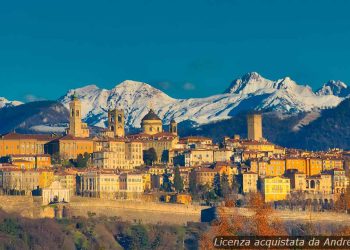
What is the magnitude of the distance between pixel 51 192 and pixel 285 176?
1773cm

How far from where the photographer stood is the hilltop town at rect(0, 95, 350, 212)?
99812 mm

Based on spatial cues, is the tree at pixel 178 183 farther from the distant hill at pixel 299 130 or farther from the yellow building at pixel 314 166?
the distant hill at pixel 299 130

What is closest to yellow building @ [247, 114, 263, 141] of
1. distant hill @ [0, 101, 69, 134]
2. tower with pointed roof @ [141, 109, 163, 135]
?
tower with pointed roof @ [141, 109, 163, 135]

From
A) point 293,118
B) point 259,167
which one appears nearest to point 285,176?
point 259,167

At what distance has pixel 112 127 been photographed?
122312 mm

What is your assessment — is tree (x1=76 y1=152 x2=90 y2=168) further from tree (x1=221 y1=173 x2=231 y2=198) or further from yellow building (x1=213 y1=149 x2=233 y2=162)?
yellow building (x1=213 y1=149 x2=233 y2=162)

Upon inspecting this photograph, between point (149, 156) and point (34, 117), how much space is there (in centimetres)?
6296

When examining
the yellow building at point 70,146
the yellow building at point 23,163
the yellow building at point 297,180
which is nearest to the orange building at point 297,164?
the yellow building at point 297,180

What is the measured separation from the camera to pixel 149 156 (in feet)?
366

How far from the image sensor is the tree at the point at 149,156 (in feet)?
365

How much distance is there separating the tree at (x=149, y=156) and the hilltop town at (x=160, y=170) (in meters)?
0.06

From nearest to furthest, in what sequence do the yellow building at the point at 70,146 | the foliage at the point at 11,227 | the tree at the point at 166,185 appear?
1. the foliage at the point at 11,227
2. the tree at the point at 166,185
3. the yellow building at the point at 70,146

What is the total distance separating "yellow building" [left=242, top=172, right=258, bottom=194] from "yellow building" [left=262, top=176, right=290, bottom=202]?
0.59 m

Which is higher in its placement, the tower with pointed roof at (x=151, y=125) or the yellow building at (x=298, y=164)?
the tower with pointed roof at (x=151, y=125)
